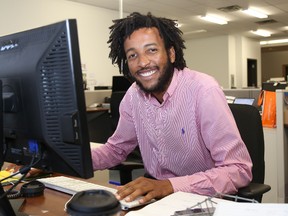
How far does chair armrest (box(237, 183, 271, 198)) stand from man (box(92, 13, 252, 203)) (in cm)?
2

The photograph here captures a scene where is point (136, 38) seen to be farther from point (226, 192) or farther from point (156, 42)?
point (226, 192)

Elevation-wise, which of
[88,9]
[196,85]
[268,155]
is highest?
[88,9]

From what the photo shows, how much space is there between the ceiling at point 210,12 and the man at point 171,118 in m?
3.70

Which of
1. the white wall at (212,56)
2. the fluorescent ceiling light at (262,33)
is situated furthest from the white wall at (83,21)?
the fluorescent ceiling light at (262,33)

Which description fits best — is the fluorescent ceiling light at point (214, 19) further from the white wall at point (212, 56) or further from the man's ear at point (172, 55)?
the man's ear at point (172, 55)

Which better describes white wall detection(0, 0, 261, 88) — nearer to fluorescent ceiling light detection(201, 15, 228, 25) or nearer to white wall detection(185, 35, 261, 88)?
fluorescent ceiling light detection(201, 15, 228, 25)

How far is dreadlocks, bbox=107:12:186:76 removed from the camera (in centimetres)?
136

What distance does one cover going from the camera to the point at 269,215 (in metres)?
0.73

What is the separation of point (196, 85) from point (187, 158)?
284mm

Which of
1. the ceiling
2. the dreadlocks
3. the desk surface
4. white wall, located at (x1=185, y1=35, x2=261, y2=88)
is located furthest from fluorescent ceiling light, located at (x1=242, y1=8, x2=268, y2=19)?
the desk surface

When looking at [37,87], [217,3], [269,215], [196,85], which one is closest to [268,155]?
[196,85]

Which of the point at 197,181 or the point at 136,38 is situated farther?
the point at 136,38

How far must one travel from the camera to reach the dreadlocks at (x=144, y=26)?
1.36 metres

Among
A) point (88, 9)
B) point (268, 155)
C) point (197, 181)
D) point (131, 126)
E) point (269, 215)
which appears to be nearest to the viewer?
point (269, 215)
